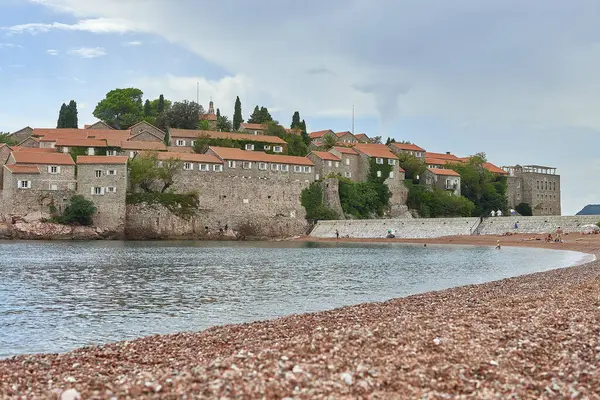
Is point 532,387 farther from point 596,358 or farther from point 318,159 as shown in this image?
point 318,159

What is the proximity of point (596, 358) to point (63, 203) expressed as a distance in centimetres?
6706

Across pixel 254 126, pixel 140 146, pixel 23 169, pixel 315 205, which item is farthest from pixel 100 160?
pixel 254 126

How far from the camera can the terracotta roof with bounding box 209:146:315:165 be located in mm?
79312

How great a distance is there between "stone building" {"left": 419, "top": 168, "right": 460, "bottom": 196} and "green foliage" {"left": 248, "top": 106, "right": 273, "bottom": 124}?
91.9 feet

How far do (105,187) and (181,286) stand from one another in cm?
4686

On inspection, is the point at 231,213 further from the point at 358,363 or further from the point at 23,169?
the point at 358,363

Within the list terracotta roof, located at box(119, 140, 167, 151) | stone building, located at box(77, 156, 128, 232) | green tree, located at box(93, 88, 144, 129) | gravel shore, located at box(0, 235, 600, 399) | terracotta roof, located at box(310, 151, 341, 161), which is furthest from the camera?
green tree, located at box(93, 88, 144, 129)

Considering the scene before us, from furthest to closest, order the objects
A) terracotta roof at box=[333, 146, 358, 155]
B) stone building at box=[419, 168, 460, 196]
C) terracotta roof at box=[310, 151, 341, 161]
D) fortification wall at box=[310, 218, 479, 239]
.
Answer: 1. stone building at box=[419, 168, 460, 196]
2. terracotta roof at box=[333, 146, 358, 155]
3. terracotta roof at box=[310, 151, 341, 161]
4. fortification wall at box=[310, 218, 479, 239]

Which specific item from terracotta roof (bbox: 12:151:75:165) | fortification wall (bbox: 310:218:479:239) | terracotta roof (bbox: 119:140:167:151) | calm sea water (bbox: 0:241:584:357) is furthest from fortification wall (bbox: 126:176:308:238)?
calm sea water (bbox: 0:241:584:357)

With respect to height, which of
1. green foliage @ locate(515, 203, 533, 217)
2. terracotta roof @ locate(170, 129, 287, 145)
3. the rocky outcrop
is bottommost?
the rocky outcrop

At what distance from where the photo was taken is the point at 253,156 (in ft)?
266

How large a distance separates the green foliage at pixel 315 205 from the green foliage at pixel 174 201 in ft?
47.8

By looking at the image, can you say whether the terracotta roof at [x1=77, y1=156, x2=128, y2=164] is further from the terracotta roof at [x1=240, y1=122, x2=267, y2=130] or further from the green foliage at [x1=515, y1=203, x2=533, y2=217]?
the green foliage at [x1=515, y1=203, x2=533, y2=217]

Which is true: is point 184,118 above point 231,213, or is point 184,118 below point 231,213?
above
